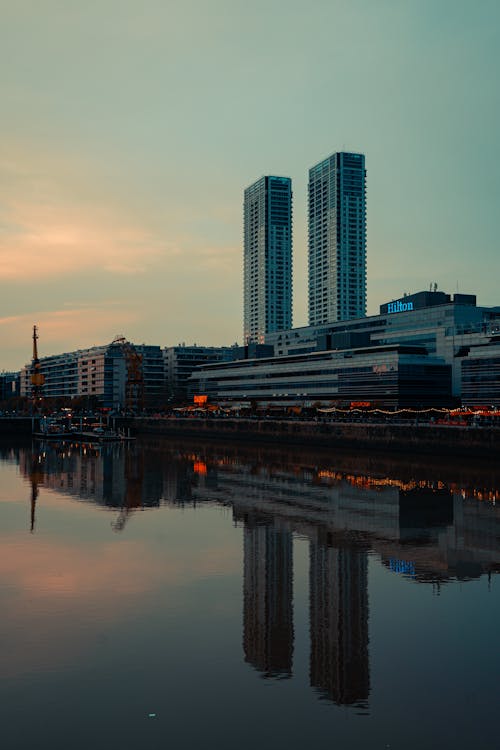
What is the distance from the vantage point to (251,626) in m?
29.5

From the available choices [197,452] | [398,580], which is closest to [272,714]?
[398,580]

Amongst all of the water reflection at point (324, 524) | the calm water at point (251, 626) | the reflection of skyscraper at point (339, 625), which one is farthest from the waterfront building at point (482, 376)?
the reflection of skyscraper at point (339, 625)

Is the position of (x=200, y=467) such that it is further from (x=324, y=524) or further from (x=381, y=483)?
(x=324, y=524)

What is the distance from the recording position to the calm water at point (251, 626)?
A: 20.9 m

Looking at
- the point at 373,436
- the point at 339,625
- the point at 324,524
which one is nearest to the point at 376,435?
the point at 373,436

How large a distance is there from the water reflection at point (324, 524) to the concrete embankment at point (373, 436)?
8.17 metres

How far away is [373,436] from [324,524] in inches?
2912

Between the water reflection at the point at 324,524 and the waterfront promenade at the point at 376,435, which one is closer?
the water reflection at the point at 324,524

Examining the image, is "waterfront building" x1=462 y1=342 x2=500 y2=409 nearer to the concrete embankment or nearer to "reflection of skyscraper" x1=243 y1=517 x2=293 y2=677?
the concrete embankment

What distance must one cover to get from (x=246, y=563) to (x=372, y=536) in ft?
39.2

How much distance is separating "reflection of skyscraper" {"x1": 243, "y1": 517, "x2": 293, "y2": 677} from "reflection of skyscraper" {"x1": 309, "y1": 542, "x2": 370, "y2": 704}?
3.52 feet

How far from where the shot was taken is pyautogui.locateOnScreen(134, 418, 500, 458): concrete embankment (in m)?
104

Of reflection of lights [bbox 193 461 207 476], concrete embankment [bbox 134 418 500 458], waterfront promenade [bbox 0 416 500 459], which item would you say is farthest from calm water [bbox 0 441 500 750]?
waterfront promenade [bbox 0 416 500 459]

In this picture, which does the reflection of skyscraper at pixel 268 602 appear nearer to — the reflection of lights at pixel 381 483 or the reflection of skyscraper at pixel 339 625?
the reflection of skyscraper at pixel 339 625
